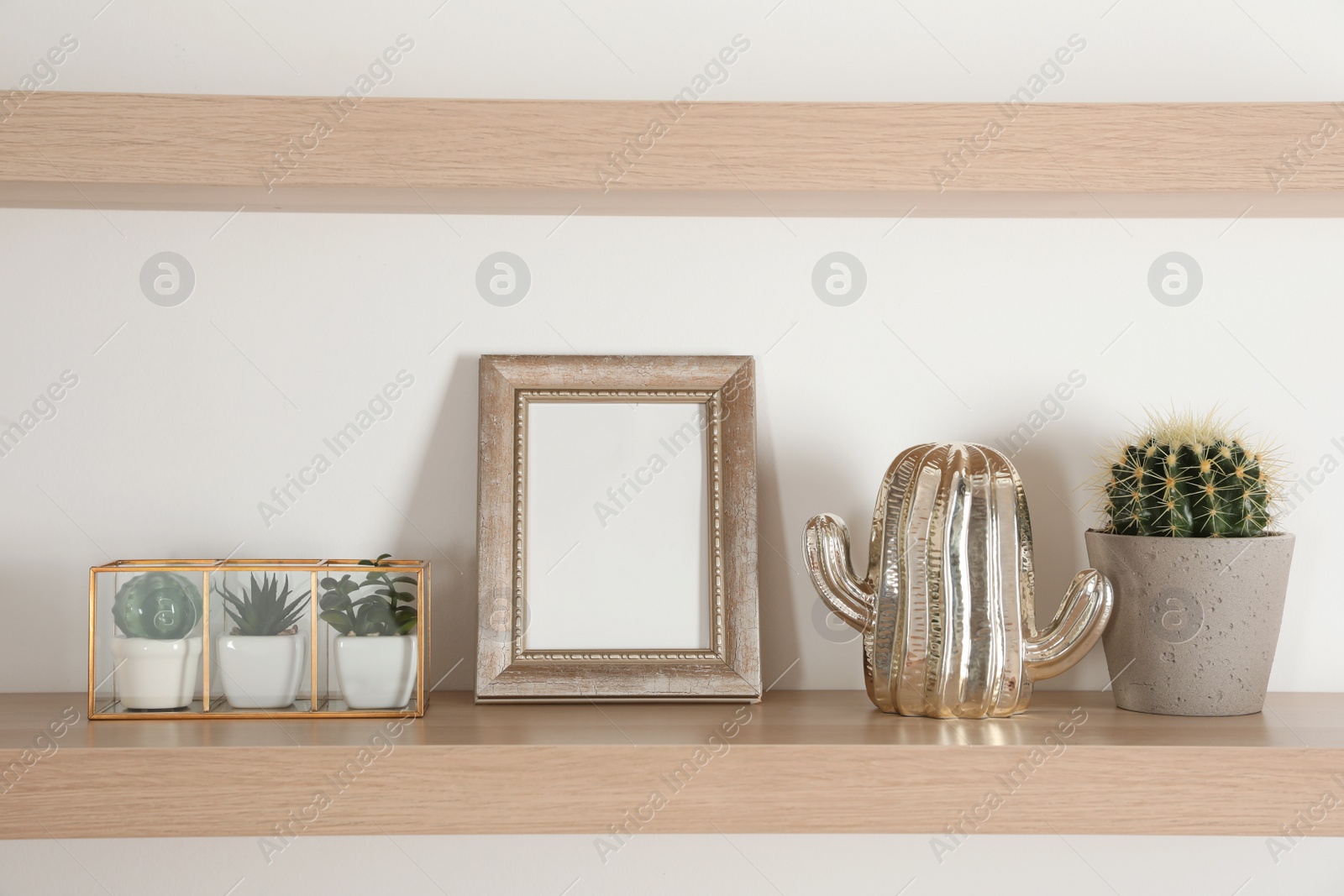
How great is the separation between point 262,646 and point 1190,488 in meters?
0.78

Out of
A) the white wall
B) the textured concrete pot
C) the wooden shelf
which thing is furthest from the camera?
the white wall

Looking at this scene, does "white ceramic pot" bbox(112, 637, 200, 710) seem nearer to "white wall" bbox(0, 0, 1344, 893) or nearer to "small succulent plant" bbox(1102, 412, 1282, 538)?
"white wall" bbox(0, 0, 1344, 893)

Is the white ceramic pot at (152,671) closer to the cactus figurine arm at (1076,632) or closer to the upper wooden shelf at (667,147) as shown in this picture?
the upper wooden shelf at (667,147)

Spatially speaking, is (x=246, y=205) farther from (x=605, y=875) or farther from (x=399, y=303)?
(x=605, y=875)

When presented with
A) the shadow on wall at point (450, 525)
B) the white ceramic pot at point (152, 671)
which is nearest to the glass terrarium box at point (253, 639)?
the white ceramic pot at point (152, 671)

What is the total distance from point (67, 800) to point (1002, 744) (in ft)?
2.21

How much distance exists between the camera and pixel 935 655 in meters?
0.82

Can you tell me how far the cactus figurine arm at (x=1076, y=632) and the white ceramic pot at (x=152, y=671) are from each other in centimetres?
71

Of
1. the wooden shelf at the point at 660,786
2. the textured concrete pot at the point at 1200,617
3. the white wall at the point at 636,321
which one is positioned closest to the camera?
the wooden shelf at the point at 660,786

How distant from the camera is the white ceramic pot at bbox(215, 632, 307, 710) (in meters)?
0.84

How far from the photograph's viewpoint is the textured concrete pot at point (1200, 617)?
2.72ft

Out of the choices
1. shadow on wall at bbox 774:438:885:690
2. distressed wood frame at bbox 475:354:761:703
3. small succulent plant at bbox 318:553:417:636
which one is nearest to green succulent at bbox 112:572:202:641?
small succulent plant at bbox 318:553:417:636

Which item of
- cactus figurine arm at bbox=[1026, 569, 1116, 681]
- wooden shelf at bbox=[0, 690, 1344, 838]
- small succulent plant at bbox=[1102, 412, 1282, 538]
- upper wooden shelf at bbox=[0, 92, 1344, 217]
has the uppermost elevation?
upper wooden shelf at bbox=[0, 92, 1344, 217]

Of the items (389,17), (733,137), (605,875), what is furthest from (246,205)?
(605,875)
